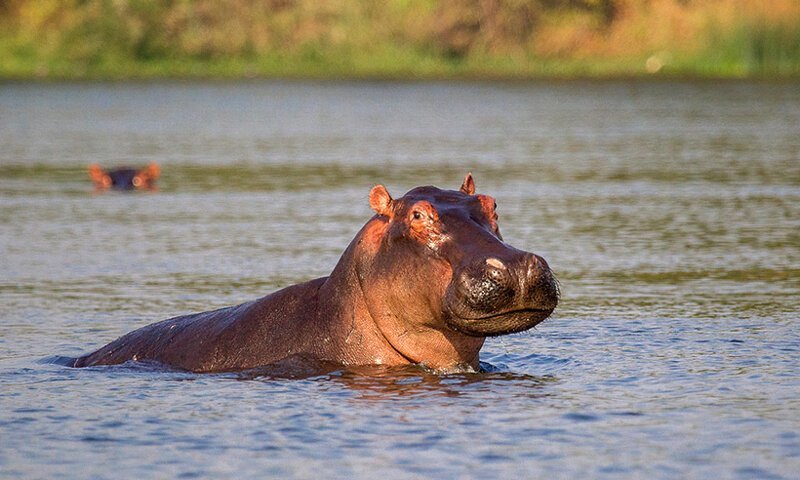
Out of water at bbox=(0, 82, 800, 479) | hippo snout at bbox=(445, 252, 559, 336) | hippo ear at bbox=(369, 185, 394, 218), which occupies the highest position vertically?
hippo ear at bbox=(369, 185, 394, 218)

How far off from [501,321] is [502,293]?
0.63 feet

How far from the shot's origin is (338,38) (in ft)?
171

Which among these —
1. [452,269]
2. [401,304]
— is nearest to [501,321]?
[452,269]

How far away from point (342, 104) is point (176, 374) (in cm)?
3079

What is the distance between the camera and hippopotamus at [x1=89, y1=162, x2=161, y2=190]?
19.0 metres

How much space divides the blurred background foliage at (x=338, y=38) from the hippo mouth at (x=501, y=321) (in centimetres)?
4288

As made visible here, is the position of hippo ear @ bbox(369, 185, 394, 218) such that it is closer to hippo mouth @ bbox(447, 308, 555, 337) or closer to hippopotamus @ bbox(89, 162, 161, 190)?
hippo mouth @ bbox(447, 308, 555, 337)

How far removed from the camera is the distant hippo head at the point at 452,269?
645 centimetres

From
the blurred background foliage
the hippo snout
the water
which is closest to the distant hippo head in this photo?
the hippo snout

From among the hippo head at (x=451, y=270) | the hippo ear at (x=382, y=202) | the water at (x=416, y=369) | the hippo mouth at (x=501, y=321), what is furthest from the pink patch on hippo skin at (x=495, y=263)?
the hippo ear at (x=382, y=202)

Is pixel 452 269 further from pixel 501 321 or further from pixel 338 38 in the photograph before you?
pixel 338 38

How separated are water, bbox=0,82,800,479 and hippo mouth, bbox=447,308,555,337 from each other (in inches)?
13.9

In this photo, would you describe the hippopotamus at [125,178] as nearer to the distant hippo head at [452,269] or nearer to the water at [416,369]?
the water at [416,369]

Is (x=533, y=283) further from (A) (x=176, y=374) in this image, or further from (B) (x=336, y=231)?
(B) (x=336, y=231)
